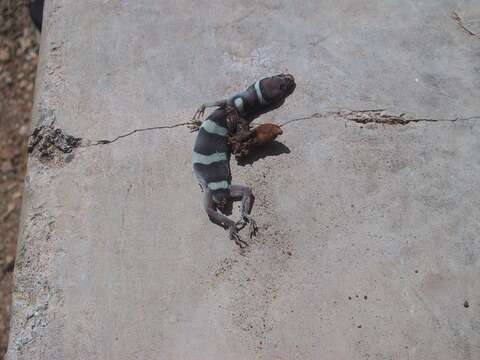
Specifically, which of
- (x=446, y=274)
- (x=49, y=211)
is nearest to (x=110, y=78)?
(x=49, y=211)

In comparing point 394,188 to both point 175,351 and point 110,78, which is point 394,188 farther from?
point 110,78

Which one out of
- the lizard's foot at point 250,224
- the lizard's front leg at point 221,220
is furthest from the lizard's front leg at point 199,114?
the lizard's foot at point 250,224

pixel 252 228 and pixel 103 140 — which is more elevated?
pixel 103 140

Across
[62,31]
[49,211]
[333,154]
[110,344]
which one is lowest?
[110,344]

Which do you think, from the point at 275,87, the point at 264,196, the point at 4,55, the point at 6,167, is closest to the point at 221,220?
the point at 264,196

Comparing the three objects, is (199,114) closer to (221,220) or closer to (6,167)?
(221,220)

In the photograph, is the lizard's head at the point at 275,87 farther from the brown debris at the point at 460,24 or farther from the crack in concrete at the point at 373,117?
the brown debris at the point at 460,24

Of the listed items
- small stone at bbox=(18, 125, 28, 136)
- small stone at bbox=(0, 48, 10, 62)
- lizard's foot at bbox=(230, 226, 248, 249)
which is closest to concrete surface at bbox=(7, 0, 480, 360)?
lizard's foot at bbox=(230, 226, 248, 249)
